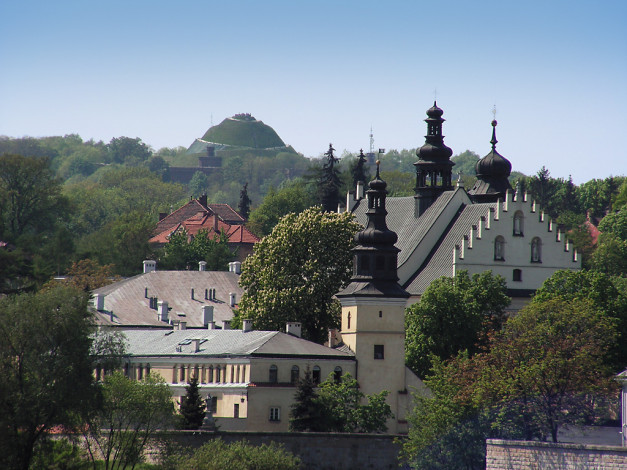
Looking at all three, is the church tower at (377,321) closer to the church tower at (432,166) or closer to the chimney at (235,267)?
the church tower at (432,166)

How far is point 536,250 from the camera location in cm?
10812

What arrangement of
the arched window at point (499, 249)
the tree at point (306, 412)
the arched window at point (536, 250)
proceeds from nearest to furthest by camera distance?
the tree at point (306, 412) < the arched window at point (499, 249) < the arched window at point (536, 250)

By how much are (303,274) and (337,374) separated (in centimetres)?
1185

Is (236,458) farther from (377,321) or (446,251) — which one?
(446,251)

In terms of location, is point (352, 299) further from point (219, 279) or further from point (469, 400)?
point (219, 279)

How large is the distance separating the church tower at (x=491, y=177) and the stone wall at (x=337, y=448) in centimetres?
4016

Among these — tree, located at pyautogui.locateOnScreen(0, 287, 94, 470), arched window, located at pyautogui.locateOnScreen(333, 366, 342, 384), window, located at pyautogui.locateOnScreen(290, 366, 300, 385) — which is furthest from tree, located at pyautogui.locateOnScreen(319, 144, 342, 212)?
tree, located at pyautogui.locateOnScreen(0, 287, 94, 470)

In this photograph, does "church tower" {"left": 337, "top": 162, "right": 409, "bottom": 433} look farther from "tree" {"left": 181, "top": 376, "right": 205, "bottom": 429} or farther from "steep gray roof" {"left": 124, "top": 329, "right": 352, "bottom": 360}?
"tree" {"left": 181, "top": 376, "right": 205, "bottom": 429}

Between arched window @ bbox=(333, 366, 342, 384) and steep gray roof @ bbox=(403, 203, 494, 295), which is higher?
steep gray roof @ bbox=(403, 203, 494, 295)

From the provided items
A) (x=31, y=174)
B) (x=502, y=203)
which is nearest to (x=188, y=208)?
(x=31, y=174)

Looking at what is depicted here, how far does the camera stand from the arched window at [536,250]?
107875 millimetres

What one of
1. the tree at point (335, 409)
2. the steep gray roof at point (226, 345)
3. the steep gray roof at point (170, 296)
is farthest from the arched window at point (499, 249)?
the steep gray roof at point (170, 296)

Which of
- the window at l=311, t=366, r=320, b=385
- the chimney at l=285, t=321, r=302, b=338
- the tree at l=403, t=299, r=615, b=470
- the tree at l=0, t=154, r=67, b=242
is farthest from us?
the tree at l=0, t=154, r=67, b=242

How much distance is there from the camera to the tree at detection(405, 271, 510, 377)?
95688 millimetres
